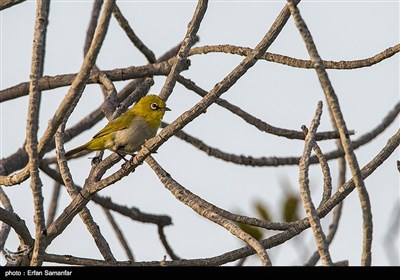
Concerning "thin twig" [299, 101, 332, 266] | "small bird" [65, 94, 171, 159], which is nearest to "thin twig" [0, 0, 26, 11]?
"small bird" [65, 94, 171, 159]

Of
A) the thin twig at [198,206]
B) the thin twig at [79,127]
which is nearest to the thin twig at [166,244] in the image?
the thin twig at [79,127]

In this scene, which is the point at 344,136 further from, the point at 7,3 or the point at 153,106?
the point at 153,106

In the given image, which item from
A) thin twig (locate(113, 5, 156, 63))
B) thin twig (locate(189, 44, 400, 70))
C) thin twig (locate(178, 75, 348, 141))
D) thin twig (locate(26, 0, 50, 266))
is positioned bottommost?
thin twig (locate(26, 0, 50, 266))

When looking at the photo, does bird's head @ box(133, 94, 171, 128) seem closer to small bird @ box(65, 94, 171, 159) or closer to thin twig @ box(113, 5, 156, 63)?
small bird @ box(65, 94, 171, 159)

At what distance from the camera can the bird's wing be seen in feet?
29.1

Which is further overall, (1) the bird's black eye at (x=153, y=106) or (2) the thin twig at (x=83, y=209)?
(1) the bird's black eye at (x=153, y=106)

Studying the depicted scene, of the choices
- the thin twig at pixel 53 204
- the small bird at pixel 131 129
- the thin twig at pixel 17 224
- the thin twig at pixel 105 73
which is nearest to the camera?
the thin twig at pixel 17 224

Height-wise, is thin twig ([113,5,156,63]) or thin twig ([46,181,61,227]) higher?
thin twig ([113,5,156,63])

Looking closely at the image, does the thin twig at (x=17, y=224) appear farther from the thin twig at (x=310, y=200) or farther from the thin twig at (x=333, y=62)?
the thin twig at (x=333, y=62)

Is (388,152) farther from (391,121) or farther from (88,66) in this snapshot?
(391,121)

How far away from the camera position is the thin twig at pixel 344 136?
4.93 m

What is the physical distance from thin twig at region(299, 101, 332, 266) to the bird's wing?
12.0 ft

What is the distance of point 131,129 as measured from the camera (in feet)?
30.1
